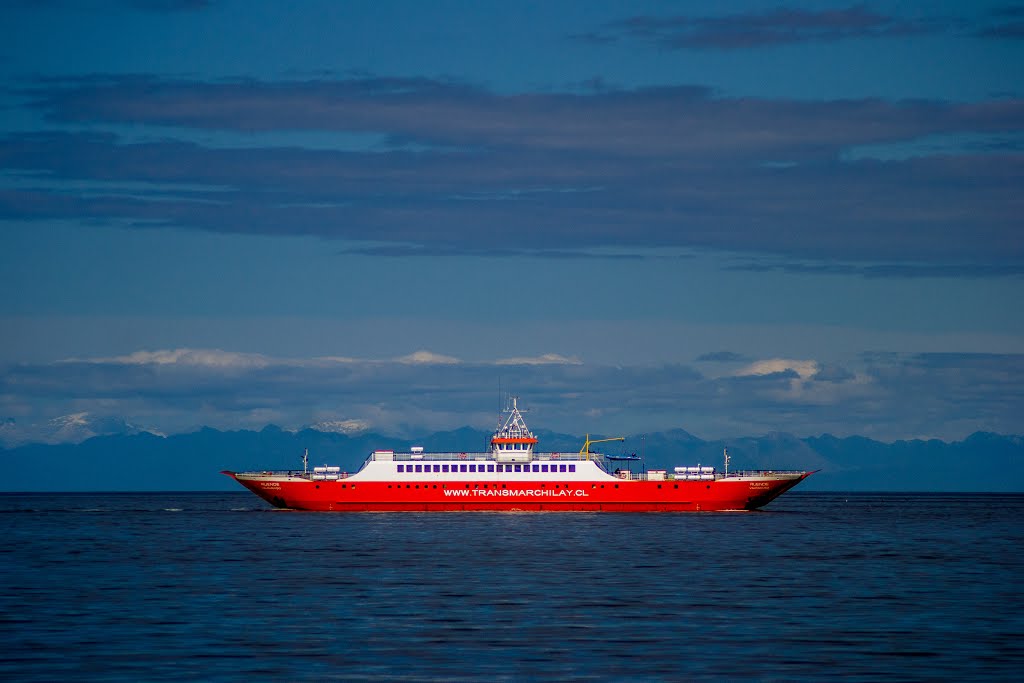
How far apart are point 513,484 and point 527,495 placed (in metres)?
1.90

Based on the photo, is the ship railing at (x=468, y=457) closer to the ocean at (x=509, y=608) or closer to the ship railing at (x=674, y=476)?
the ship railing at (x=674, y=476)

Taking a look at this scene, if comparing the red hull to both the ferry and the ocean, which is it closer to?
the ferry

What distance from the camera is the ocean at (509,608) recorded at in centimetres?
4297

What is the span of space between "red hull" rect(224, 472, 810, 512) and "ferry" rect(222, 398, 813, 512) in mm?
101

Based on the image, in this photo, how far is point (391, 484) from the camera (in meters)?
137

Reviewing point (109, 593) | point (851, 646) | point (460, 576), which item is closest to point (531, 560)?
point (460, 576)

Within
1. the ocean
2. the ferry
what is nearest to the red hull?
the ferry

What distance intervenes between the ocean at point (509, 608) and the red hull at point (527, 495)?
25408 millimetres

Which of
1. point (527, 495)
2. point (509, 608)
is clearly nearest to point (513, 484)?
point (527, 495)

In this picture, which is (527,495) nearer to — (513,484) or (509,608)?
(513,484)

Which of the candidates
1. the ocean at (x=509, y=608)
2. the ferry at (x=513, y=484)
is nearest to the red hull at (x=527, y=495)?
the ferry at (x=513, y=484)

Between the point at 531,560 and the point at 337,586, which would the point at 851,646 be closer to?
the point at 337,586

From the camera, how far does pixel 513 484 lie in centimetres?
13588

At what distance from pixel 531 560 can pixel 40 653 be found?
139ft
